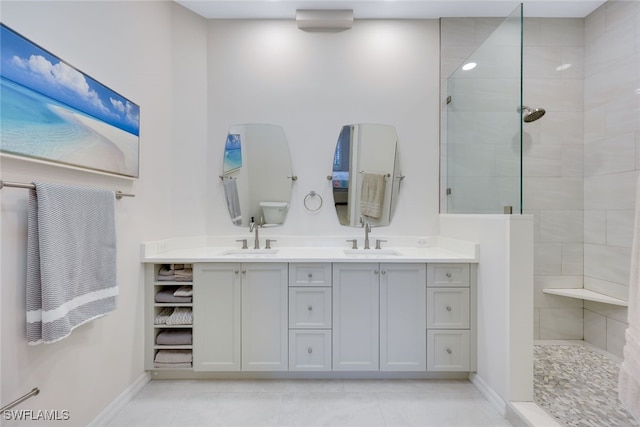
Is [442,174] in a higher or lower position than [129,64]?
lower

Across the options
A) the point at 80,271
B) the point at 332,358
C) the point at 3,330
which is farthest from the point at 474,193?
the point at 3,330

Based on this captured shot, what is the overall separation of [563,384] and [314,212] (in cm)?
204

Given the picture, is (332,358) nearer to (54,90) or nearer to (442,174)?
(442,174)

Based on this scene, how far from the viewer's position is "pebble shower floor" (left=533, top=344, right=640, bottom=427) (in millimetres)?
1526

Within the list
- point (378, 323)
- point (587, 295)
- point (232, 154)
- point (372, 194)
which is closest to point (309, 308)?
point (378, 323)

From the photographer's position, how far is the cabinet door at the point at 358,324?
1915 millimetres

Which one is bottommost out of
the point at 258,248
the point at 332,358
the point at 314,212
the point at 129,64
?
the point at 332,358

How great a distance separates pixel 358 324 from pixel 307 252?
24.5 inches

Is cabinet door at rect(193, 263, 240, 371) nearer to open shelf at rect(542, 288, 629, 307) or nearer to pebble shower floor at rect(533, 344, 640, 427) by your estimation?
pebble shower floor at rect(533, 344, 640, 427)

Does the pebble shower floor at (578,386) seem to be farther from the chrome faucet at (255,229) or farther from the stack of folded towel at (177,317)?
the stack of folded towel at (177,317)

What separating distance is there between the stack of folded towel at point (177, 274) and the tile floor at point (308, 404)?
0.70m

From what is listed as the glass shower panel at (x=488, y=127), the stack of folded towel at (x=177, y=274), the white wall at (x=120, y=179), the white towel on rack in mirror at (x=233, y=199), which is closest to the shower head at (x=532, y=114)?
the glass shower panel at (x=488, y=127)

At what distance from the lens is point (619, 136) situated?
2154 millimetres

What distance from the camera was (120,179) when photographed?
1.71 meters
